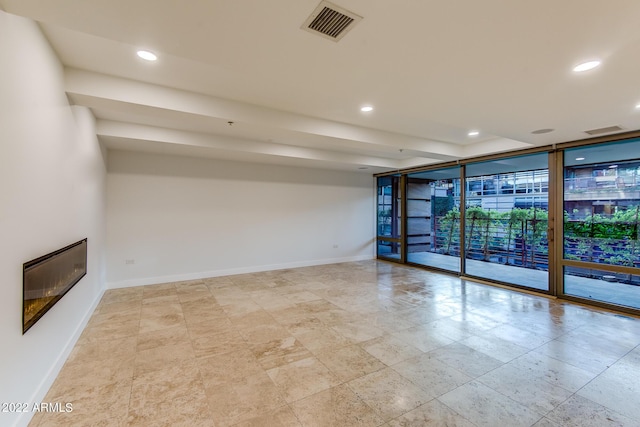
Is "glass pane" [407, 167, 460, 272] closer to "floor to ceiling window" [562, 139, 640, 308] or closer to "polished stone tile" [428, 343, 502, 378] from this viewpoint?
"floor to ceiling window" [562, 139, 640, 308]

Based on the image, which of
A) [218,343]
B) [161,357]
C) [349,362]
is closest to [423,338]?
[349,362]

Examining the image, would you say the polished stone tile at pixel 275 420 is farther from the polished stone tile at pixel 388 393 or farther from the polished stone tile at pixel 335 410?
the polished stone tile at pixel 388 393

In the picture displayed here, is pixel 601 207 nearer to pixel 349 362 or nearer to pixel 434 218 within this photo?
pixel 434 218

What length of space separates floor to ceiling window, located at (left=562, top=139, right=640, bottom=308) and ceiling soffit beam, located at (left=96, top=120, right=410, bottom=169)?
13.3 feet

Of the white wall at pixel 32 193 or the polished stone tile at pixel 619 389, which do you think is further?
the polished stone tile at pixel 619 389

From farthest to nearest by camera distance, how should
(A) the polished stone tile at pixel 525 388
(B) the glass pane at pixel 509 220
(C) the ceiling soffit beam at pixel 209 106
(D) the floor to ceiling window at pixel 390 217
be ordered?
(D) the floor to ceiling window at pixel 390 217
(B) the glass pane at pixel 509 220
(C) the ceiling soffit beam at pixel 209 106
(A) the polished stone tile at pixel 525 388

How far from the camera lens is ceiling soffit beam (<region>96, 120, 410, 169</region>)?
172 inches

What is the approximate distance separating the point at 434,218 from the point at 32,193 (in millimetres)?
7381

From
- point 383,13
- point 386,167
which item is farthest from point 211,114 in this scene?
point 386,167

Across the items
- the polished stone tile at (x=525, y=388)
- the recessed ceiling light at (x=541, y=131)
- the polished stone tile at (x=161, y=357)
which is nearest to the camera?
the polished stone tile at (x=525, y=388)

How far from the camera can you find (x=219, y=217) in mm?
6445

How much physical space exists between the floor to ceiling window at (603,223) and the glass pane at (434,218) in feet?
6.77

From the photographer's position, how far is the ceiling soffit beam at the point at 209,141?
4.38m

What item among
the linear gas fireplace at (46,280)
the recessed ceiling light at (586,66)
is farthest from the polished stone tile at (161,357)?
the recessed ceiling light at (586,66)
